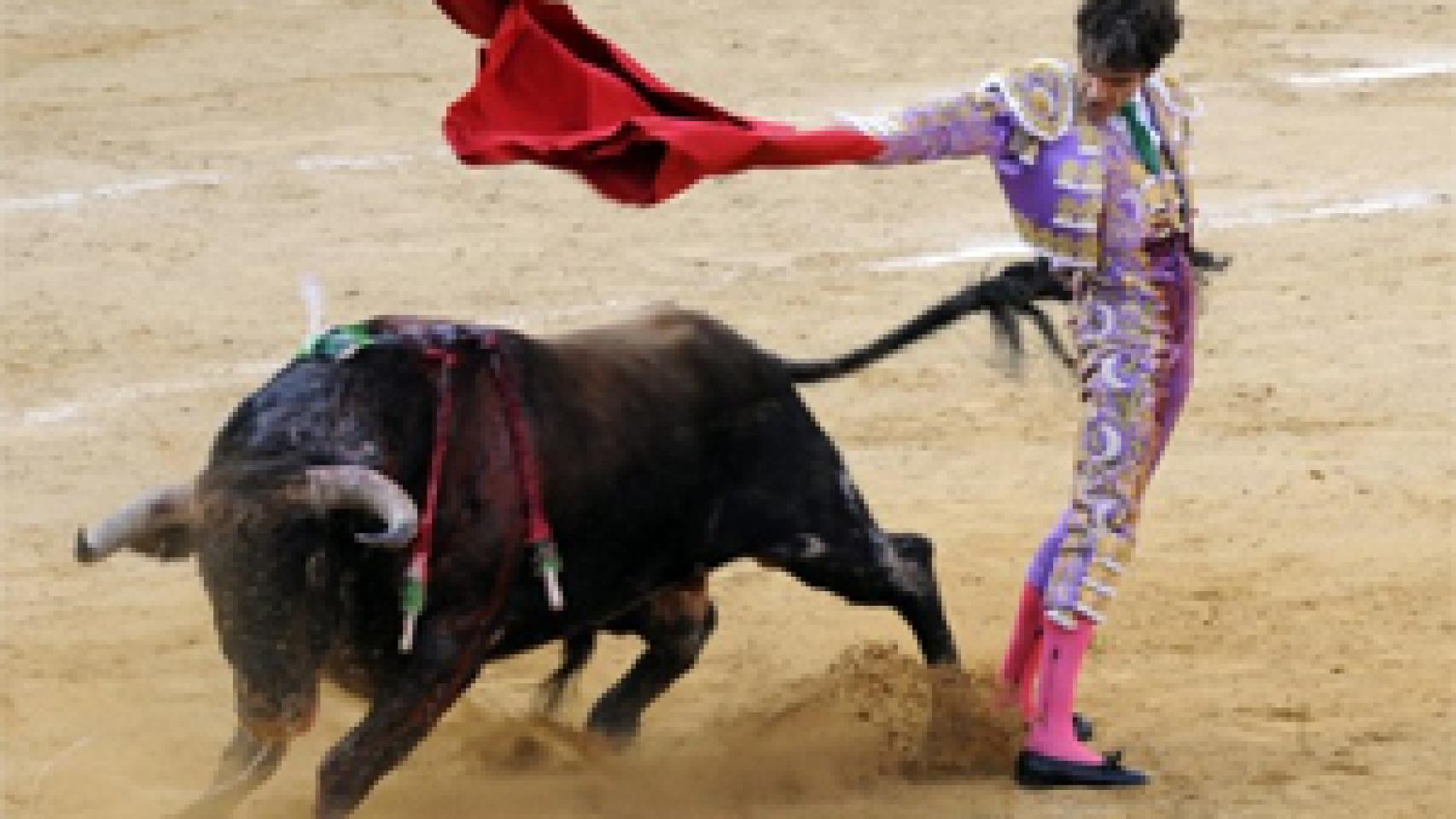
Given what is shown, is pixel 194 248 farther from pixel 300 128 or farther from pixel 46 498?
pixel 46 498

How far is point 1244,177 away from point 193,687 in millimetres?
5542

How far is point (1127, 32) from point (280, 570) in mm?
2021

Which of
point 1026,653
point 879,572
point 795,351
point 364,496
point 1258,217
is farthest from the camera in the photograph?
point 1258,217

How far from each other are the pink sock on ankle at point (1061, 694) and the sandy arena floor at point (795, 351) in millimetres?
117

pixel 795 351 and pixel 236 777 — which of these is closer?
pixel 236 777

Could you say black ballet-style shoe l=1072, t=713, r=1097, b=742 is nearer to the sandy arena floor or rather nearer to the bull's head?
the sandy arena floor

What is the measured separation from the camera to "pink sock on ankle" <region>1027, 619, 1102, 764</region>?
6.60 metres

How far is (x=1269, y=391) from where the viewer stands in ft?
31.3

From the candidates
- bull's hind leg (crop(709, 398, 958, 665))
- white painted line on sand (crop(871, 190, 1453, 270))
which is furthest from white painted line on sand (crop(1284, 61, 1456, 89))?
bull's hind leg (crop(709, 398, 958, 665))

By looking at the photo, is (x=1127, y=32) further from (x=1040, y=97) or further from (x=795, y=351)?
(x=795, y=351)

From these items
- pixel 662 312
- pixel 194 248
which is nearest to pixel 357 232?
pixel 194 248

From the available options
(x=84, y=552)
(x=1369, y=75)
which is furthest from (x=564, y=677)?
(x=1369, y=75)

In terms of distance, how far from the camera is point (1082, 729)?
6.91m

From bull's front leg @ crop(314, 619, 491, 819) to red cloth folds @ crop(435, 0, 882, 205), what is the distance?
3.26 feet
